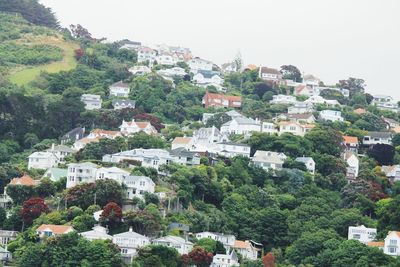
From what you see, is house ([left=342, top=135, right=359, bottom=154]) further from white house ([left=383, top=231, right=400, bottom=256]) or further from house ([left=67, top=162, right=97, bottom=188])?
house ([left=67, top=162, right=97, bottom=188])

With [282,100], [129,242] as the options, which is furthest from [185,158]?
[282,100]

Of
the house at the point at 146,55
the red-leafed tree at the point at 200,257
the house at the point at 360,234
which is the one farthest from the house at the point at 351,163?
the house at the point at 146,55

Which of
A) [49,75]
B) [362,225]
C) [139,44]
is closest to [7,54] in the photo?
[49,75]

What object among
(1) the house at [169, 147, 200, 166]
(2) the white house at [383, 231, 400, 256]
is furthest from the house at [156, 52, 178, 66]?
(2) the white house at [383, 231, 400, 256]

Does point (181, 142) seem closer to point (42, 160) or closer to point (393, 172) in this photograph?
point (42, 160)

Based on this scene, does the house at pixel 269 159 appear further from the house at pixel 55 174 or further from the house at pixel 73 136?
the house at pixel 55 174

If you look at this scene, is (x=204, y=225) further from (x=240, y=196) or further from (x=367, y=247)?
(x=367, y=247)
